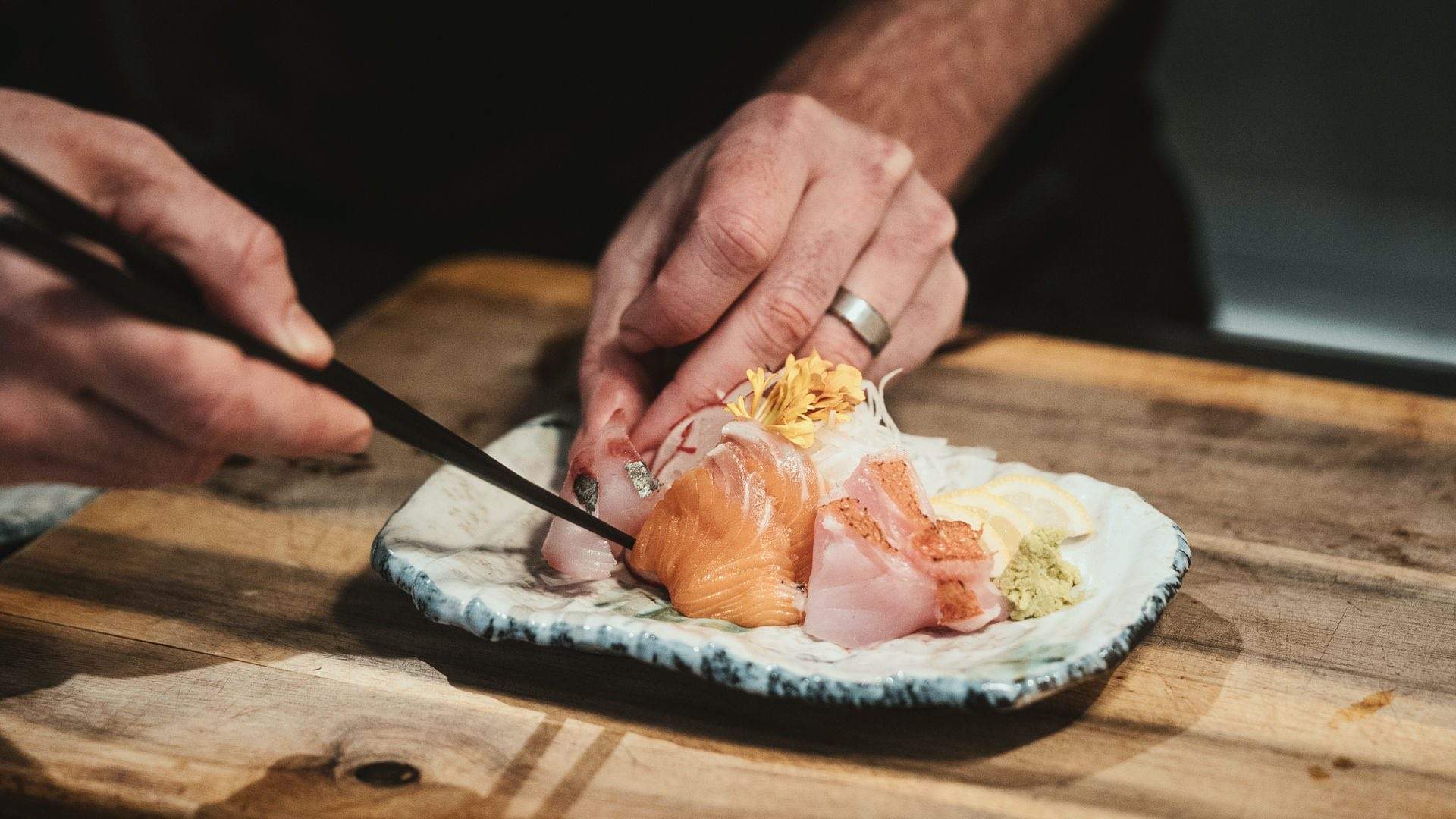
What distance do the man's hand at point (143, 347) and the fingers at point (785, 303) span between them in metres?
0.69

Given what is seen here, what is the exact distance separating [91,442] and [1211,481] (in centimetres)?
187

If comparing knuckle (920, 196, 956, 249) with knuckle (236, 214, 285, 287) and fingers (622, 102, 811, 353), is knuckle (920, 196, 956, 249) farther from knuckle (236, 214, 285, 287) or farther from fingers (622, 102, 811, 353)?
knuckle (236, 214, 285, 287)

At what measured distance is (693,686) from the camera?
→ 1624 millimetres

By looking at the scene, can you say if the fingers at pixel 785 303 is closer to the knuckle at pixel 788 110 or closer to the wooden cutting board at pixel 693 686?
the knuckle at pixel 788 110

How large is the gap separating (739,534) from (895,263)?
70 centimetres

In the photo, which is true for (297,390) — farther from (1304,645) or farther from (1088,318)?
(1088,318)

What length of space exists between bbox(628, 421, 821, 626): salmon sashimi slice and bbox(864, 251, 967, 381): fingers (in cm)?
49

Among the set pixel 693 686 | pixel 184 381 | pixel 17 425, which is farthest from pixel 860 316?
pixel 17 425

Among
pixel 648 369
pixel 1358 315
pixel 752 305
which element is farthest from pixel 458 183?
pixel 1358 315

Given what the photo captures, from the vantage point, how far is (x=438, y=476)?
1.94 metres

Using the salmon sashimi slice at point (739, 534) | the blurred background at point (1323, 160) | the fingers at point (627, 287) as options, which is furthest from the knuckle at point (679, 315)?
the blurred background at point (1323, 160)

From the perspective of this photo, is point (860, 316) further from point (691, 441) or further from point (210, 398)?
point (210, 398)

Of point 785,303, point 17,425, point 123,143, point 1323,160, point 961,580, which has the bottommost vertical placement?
point 1323,160

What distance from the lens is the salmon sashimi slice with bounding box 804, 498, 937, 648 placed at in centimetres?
157
